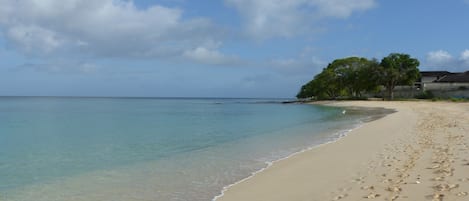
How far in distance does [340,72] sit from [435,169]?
3321 inches

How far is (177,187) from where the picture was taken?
372 inches

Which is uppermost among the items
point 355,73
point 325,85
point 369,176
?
point 355,73

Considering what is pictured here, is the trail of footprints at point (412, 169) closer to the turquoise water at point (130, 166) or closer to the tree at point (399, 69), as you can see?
the turquoise water at point (130, 166)

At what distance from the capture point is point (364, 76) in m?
80.6

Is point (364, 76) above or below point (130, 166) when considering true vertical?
above

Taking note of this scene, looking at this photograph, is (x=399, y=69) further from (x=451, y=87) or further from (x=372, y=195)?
(x=372, y=195)

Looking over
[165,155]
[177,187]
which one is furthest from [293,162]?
[165,155]

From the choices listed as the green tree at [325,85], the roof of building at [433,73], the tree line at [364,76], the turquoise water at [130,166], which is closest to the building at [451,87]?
the tree line at [364,76]

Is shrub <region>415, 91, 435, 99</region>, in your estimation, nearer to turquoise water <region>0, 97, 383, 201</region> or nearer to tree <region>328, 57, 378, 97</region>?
tree <region>328, 57, 378, 97</region>

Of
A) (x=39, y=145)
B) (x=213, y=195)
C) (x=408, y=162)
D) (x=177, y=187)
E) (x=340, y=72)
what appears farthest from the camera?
Result: (x=340, y=72)

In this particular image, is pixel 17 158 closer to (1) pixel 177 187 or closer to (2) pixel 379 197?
(1) pixel 177 187

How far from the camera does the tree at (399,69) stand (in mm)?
75500

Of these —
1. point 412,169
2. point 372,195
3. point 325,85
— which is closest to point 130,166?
point 412,169

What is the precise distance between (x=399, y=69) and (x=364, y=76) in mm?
6373
